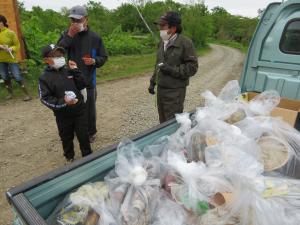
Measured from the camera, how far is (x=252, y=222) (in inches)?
48.2

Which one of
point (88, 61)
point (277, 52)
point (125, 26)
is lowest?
point (125, 26)

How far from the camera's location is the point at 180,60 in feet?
10.4

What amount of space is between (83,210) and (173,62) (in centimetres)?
218

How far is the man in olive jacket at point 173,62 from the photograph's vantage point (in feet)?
10.0

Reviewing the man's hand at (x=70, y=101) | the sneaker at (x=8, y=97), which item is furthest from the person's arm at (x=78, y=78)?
the sneaker at (x=8, y=97)

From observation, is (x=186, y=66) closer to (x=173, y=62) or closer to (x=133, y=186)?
(x=173, y=62)

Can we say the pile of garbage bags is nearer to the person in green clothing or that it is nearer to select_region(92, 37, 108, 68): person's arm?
select_region(92, 37, 108, 68): person's arm

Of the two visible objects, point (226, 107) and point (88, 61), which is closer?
point (226, 107)

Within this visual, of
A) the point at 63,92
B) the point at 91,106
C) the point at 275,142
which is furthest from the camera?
the point at 91,106

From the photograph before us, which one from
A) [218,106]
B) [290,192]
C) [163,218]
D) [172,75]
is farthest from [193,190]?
[172,75]

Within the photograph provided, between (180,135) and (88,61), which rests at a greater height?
(88,61)

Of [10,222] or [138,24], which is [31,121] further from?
[138,24]

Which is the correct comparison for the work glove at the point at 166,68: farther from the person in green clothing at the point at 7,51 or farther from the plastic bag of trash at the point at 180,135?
the person in green clothing at the point at 7,51

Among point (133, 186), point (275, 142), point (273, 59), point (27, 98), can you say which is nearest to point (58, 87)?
point (133, 186)
